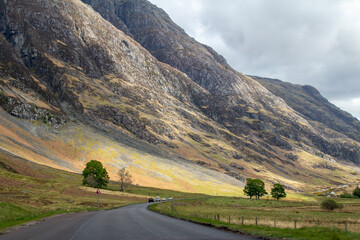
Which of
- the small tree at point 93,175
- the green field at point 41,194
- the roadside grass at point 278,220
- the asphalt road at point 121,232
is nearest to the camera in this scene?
the roadside grass at point 278,220

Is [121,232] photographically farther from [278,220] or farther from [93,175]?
[93,175]

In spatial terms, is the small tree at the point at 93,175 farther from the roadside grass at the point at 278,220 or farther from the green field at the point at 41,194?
the roadside grass at the point at 278,220

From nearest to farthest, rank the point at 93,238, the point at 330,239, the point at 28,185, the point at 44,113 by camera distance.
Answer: the point at 330,239, the point at 93,238, the point at 28,185, the point at 44,113

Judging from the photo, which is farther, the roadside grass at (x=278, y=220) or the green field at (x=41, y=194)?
the green field at (x=41, y=194)

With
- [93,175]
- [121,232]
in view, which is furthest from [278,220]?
[93,175]

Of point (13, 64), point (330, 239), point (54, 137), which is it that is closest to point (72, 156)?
point (54, 137)

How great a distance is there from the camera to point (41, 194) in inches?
2286

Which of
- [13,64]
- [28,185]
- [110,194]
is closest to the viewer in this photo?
[28,185]

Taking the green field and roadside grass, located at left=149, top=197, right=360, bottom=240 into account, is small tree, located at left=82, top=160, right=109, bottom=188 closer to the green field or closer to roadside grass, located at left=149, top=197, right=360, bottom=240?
the green field

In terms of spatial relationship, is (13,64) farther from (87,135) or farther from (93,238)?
(93,238)

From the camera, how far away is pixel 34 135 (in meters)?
141

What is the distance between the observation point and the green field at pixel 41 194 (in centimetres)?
3666

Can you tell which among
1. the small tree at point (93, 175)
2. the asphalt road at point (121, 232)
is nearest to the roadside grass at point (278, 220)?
the asphalt road at point (121, 232)

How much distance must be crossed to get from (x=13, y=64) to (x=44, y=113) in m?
56.2
